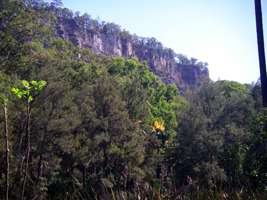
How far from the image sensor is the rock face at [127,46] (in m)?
88.3

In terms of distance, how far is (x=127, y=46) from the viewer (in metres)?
103

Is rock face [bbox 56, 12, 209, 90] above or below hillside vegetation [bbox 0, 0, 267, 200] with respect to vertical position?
above

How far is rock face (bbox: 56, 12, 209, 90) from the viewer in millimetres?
88294

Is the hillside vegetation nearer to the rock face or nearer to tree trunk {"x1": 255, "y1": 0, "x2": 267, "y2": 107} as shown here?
tree trunk {"x1": 255, "y1": 0, "x2": 267, "y2": 107}

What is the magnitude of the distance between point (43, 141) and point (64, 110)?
2.62 m

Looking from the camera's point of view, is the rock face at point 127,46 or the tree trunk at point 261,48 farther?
the rock face at point 127,46

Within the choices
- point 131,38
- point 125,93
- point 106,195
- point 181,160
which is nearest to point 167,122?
point 125,93

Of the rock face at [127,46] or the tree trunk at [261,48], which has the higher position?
the rock face at [127,46]

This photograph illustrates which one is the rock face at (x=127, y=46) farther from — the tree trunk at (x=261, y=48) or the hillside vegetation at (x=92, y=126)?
the tree trunk at (x=261, y=48)

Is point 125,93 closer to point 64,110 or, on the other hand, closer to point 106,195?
point 64,110

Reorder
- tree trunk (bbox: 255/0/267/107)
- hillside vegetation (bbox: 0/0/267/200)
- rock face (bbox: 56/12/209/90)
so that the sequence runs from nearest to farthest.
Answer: tree trunk (bbox: 255/0/267/107)
hillside vegetation (bbox: 0/0/267/200)
rock face (bbox: 56/12/209/90)

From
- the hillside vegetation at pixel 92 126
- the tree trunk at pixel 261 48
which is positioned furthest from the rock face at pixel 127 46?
the tree trunk at pixel 261 48

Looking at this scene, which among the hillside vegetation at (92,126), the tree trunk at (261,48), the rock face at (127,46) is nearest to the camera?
the tree trunk at (261,48)

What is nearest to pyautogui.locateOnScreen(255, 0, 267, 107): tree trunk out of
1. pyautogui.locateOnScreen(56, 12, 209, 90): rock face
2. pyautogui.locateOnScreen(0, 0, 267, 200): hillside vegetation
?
pyautogui.locateOnScreen(0, 0, 267, 200): hillside vegetation
